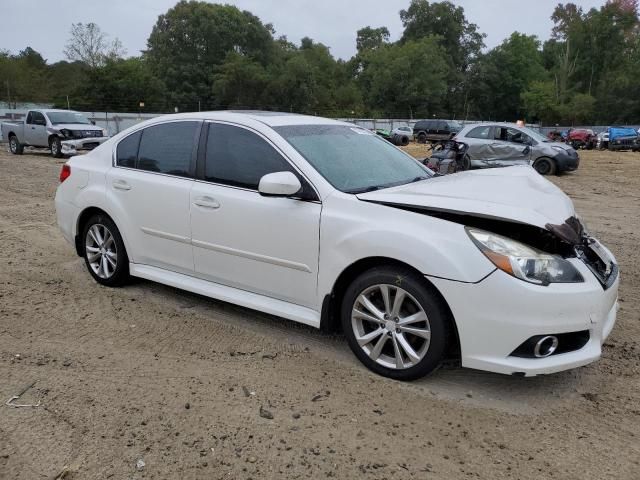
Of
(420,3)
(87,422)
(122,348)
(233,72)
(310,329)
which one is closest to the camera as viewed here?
(87,422)

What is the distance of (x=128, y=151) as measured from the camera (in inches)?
202

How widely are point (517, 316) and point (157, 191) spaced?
9.83ft

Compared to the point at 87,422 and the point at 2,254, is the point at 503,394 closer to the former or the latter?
the point at 87,422

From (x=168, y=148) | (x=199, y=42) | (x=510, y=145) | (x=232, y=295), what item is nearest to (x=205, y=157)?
(x=168, y=148)

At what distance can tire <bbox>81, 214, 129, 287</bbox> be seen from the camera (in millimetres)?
5141

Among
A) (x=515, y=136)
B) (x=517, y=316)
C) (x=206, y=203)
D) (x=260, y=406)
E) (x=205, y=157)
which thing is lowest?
(x=260, y=406)

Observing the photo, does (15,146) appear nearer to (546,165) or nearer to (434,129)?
(546,165)

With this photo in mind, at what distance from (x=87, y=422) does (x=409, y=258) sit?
2000mm

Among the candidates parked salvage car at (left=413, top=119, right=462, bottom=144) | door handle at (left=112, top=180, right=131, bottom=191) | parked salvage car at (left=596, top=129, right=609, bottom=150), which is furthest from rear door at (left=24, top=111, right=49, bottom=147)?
parked salvage car at (left=596, top=129, right=609, bottom=150)

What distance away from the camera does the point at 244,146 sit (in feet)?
14.1

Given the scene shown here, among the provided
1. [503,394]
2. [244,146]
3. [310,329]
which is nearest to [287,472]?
[503,394]

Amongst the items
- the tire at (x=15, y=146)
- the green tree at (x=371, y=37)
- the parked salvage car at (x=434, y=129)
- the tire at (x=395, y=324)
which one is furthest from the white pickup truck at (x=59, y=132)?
the green tree at (x=371, y=37)

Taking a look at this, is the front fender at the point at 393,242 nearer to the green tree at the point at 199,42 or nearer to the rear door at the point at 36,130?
the rear door at the point at 36,130

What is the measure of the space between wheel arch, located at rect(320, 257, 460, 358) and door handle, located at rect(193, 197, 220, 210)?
45.9 inches
